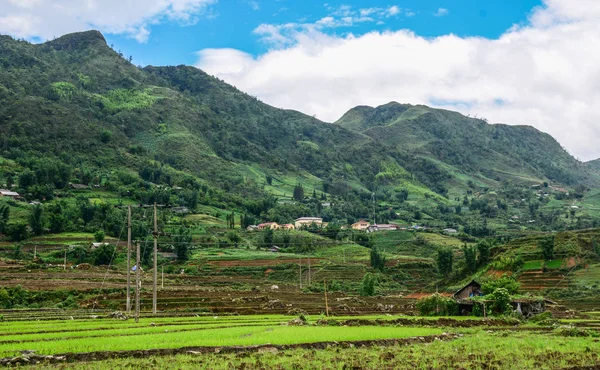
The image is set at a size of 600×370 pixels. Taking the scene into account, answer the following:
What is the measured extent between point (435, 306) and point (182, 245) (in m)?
57.2

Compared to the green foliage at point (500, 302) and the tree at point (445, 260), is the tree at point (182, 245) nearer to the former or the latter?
the tree at point (445, 260)

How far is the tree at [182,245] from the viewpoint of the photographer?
3981 inches

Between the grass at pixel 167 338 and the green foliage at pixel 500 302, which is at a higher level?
the grass at pixel 167 338

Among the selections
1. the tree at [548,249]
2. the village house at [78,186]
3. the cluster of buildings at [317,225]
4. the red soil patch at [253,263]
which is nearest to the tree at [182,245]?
the red soil patch at [253,263]

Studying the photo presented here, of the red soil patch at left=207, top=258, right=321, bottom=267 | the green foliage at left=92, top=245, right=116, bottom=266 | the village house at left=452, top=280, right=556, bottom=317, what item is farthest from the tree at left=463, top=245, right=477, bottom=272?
the green foliage at left=92, top=245, right=116, bottom=266

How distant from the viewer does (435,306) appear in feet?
179

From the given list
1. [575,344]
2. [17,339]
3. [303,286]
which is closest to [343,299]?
[303,286]

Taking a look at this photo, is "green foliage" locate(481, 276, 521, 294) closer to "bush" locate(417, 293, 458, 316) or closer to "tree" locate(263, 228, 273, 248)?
"bush" locate(417, 293, 458, 316)

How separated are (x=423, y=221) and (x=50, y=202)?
380 ft

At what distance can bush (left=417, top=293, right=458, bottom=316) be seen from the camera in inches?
2131

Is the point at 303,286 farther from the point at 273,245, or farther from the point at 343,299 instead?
the point at 273,245

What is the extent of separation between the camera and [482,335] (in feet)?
112

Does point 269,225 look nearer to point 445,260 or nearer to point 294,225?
point 294,225

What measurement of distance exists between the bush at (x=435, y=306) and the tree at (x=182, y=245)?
5564 centimetres
